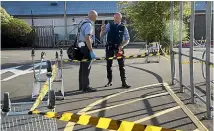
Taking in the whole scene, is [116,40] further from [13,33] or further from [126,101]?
[13,33]

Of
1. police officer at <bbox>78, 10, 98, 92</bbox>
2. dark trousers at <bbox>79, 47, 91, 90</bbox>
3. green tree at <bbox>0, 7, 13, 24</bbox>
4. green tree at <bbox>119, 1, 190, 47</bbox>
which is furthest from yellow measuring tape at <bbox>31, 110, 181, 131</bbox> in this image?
green tree at <bbox>0, 7, 13, 24</bbox>

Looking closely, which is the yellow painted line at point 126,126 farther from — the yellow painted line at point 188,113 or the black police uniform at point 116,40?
the black police uniform at point 116,40

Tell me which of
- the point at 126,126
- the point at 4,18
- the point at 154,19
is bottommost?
the point at 126,126

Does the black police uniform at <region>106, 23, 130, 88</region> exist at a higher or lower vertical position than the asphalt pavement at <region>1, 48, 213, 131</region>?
higher

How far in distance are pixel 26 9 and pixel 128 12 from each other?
60.4ft

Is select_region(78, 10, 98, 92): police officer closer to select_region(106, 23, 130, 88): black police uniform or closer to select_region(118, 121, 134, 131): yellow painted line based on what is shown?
select_region(106, 23, 130, 88): black police uniform

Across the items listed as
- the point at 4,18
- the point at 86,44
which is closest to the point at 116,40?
the point at 86,44

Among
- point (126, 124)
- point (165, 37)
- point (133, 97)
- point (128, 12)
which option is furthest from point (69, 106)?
point (128, 12)

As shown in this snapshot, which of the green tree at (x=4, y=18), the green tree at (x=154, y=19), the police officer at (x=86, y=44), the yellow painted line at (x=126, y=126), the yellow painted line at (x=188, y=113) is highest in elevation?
the green tree at (x=4, y=18)

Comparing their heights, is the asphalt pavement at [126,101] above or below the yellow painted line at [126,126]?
below

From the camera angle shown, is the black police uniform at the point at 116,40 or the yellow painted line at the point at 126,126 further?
the black police uniform at the point at 116,40

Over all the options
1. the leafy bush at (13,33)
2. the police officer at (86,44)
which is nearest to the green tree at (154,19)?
the police officer at (86,44)

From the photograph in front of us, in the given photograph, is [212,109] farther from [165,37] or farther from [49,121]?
[165,37]

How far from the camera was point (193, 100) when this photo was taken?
7121 mm
